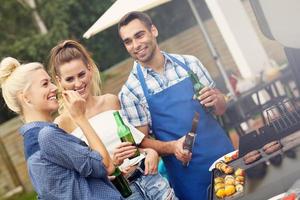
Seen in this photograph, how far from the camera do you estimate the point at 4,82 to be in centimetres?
222

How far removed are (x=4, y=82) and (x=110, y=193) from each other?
0.64 metres

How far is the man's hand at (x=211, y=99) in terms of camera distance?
272 centimetres

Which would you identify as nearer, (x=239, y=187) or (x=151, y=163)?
(x=239, y=187)

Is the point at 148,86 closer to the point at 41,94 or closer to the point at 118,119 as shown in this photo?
the point at 118,119

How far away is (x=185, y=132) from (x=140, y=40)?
54cm

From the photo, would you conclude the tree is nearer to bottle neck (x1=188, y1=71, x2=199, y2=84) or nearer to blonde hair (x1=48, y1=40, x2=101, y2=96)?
bottle neck (x1=188, y1=71, x2=199, y2=84)

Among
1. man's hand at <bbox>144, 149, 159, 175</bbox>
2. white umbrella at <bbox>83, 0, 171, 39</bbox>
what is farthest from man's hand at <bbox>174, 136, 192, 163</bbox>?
white umbrella at <bbox>83, 0, 171, 39</bbox>

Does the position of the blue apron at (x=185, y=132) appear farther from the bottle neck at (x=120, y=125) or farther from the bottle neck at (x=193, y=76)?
the bottle neck at (x=120, y=125)

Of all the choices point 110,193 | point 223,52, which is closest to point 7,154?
point 223,52

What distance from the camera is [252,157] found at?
223 centimetres

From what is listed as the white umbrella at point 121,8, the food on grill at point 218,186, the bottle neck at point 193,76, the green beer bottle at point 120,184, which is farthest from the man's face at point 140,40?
the food on grill at point 218,186

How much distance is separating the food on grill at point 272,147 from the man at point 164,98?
0.56 m

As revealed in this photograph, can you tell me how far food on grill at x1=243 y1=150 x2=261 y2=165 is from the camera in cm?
221

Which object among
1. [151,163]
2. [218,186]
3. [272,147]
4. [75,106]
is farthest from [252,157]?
[75,106]
